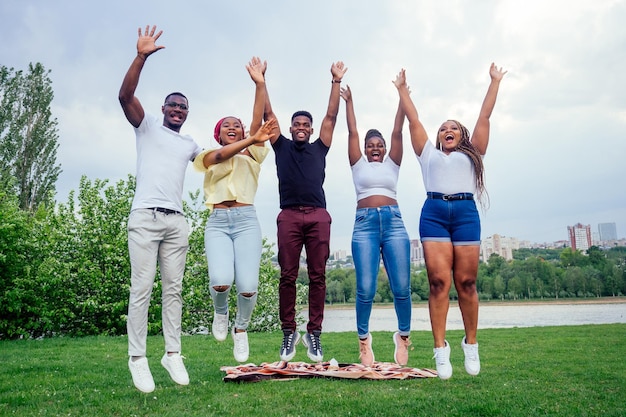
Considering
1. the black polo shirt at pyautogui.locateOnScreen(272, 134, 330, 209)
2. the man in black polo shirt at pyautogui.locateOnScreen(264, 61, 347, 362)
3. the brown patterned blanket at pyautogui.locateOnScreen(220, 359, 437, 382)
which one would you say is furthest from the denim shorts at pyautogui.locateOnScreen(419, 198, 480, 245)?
the brown patterned blanket at pyautogui.locateOnScreen(220, 359, 437, 382)

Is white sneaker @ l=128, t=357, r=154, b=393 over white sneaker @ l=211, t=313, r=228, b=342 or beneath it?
beneath

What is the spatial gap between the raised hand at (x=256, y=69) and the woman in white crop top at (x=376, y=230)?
4.20 feet

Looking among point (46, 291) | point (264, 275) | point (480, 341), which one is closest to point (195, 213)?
point (264, 275)

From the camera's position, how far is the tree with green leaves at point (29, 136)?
1243 inches

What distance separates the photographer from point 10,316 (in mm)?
17359

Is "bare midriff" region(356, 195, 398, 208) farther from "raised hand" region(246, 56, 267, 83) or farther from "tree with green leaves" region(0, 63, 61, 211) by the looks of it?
"tree with green leaves" region(0, 63, 61, 211)

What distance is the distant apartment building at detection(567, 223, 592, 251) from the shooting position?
Answer: 12740 centimetres

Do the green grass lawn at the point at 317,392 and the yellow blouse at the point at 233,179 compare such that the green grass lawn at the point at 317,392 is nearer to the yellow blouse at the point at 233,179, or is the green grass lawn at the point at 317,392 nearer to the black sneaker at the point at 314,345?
the black sneaker at the point at 314,345

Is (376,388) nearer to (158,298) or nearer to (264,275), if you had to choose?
(158,298)

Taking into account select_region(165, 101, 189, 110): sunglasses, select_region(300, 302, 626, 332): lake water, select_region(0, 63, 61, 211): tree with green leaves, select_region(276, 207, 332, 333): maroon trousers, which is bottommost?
select_region(300, 302, 626, 332): lake water

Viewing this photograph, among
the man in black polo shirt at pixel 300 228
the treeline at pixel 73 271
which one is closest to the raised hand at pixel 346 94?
the man in black polo shirt at pixel 300 228

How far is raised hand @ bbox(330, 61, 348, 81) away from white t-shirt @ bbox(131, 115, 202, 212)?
224 cm

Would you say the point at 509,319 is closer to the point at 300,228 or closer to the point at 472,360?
the point at 472,360

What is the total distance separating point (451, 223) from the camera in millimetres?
5754
